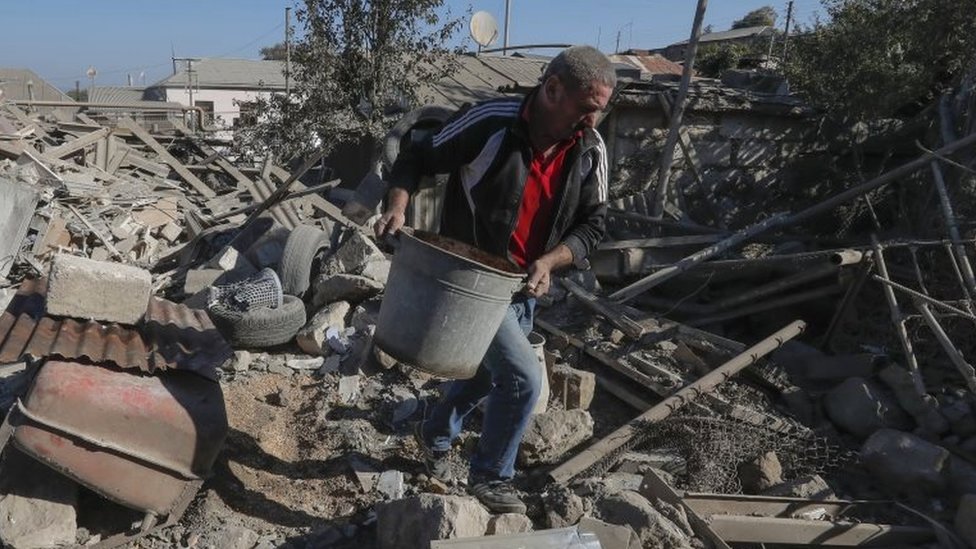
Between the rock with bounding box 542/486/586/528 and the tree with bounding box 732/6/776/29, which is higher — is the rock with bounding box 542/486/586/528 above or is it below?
below

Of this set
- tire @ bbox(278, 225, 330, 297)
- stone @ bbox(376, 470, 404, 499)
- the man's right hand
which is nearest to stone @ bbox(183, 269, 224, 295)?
tire @ bbox(278, 225, 330, 297)

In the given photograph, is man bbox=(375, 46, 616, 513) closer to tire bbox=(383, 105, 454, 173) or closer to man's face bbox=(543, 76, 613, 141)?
man's face bbox=(543, 76, 613, 141)

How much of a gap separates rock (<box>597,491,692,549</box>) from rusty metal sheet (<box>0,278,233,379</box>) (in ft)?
6.00

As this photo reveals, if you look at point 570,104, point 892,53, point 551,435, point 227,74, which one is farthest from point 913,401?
point 227,74

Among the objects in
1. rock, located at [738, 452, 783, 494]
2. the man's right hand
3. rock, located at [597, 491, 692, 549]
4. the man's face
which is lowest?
rock, located at [738, 452, 783, 494]

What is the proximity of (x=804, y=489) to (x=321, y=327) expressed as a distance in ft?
11.0

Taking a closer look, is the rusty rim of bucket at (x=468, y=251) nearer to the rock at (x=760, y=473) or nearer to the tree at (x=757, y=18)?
the rock at (x=760, y=473)

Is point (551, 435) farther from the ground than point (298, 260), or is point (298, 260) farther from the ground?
point (298, 260)

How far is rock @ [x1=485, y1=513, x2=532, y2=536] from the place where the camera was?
317 centimetres

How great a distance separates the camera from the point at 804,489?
13.8 ft

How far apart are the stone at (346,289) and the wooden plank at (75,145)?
23.8 ft

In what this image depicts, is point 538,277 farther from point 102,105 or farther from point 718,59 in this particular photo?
point 718,59

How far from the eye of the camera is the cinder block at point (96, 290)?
137 inches

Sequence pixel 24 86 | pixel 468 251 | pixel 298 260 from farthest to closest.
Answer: pixel 24 86, pixel 298 260, pixel 468 251
